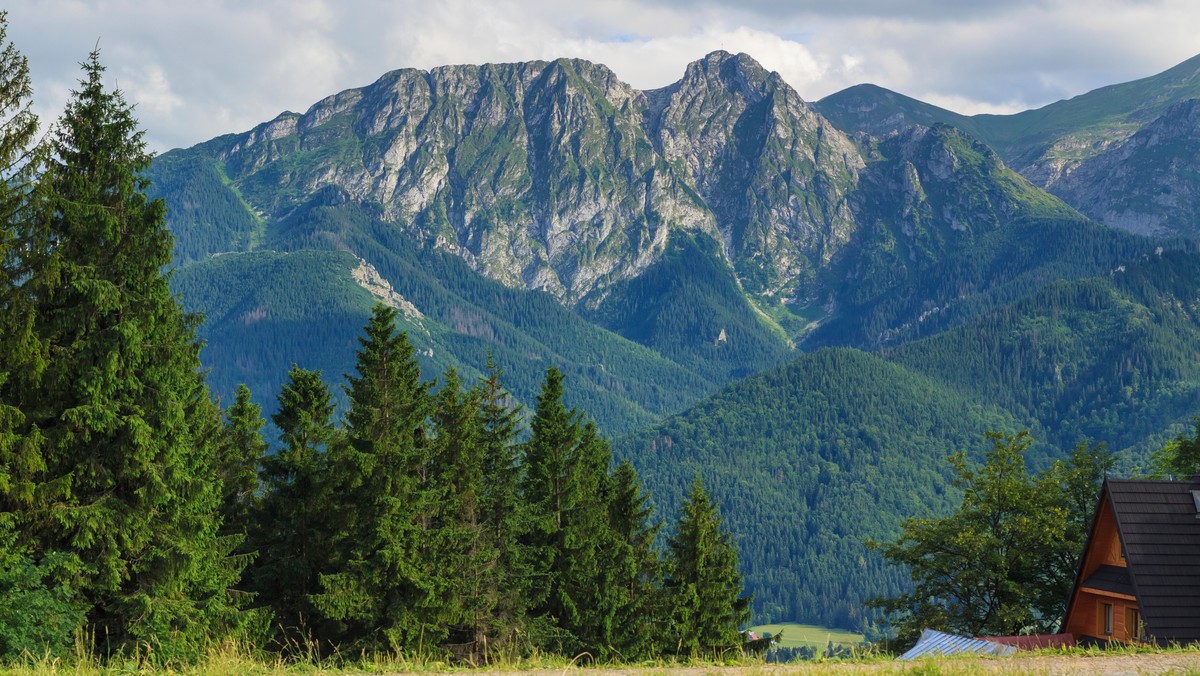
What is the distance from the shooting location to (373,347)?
39188 millimetres

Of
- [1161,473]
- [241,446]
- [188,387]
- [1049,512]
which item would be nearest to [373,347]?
[241,446]

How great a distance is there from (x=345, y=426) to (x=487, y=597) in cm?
826

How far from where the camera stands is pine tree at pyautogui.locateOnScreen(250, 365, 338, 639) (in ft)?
128

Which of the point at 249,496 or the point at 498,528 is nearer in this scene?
the point at 249,496

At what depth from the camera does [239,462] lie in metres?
41.4

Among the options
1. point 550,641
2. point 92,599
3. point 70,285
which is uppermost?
point 70,285

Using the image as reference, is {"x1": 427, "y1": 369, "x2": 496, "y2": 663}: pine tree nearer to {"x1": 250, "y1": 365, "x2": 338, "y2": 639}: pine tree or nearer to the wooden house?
{"x1": 250, "y1": 365, "x2": 338, "y2": 639}: pine tree

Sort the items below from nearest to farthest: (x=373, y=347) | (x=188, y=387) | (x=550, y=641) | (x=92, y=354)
Answer: (x=92, y=354) < (x=188, y=387) < (x=373, y=347) < (x=550, y=641)

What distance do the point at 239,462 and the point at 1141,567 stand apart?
31877mm

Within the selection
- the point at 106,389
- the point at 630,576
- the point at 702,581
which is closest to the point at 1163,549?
the point at 630,576

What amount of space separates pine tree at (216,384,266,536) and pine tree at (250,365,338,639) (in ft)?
1.92

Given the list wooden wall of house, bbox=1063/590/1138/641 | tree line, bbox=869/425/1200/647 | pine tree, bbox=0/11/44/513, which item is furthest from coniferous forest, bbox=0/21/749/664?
wooden wall of house, bbox=1063/590/1138/641

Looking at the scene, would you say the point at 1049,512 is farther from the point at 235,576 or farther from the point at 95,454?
the point at 95,454

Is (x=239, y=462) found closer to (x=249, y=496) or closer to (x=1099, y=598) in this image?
(x=249, y=496)
